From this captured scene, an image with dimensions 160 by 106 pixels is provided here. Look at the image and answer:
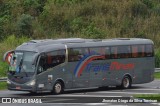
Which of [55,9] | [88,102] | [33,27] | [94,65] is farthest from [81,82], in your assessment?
[55,9]

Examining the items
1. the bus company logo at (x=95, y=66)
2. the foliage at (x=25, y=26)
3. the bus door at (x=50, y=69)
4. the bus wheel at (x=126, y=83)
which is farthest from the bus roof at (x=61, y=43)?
the foliage at (x=25, y=26)

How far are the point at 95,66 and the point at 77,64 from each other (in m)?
1.41

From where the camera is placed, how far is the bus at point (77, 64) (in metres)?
29.4

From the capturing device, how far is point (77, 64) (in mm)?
31203

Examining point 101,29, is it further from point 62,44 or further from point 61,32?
point 62,44

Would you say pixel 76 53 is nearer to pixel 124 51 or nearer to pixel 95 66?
pixel 95 66

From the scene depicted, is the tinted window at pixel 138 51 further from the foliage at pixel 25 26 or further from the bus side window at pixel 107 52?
the foliage at pixel 25 26

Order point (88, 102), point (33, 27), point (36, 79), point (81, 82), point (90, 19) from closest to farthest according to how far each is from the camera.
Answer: point (88, 102) < point (36, 79) < point (81, 82) < point (33, 27) < point (90, 19)

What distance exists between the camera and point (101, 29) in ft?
197

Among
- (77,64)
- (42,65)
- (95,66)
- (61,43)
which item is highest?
(61,43)

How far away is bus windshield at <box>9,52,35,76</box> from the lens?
29.3m

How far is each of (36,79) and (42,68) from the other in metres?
0.69

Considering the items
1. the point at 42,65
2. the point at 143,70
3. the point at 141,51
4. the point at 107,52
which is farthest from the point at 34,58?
the point at 143,70

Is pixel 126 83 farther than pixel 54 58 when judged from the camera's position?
Yes
